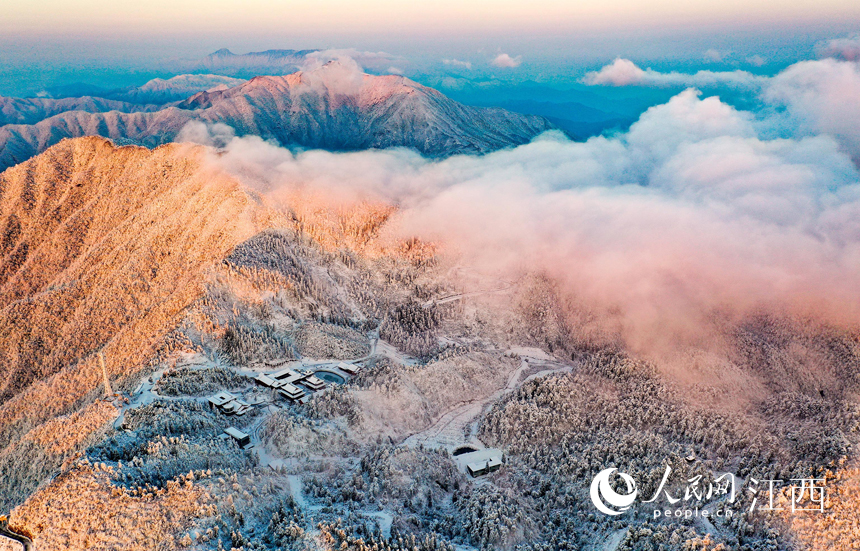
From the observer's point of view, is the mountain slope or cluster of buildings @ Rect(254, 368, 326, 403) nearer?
cluster of buildings @ Rect(254, 368, 326, 403)

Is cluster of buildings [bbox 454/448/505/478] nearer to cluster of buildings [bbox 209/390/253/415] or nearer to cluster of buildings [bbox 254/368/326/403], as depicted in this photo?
cluster of buildings [bbox 254/368/326/403]

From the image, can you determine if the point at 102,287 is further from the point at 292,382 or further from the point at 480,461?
the point at 480,461

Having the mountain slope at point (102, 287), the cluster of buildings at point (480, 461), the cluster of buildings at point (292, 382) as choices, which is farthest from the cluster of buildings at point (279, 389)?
the cluster of buildings at point (480, 461)

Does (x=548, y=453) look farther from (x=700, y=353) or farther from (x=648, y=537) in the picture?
(x=700, y=353)

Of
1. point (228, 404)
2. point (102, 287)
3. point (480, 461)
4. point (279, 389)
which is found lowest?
point (480, 461)

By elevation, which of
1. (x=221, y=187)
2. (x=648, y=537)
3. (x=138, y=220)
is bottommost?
(x=648, y=537)

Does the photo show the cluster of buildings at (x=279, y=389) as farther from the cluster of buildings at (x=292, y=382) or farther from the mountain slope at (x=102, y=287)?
the mountain slope at (x=102, y=287)

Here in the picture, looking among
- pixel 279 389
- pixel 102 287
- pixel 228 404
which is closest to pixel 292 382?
pixel 279 389

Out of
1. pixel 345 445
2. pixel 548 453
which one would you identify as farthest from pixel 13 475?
pixel 548 453

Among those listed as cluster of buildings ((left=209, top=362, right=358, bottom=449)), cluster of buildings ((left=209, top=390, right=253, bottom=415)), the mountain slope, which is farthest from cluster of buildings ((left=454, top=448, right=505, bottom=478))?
the mountain slope

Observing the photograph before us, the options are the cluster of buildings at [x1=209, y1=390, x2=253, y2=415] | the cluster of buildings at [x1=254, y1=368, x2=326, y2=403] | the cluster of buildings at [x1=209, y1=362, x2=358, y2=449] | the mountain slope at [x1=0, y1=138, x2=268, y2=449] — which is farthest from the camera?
the mountain slope at [x1=0, y1=138, x2=268, y2=449]

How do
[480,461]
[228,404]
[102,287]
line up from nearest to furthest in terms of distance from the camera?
[480,461], [228,404], [102,287]
